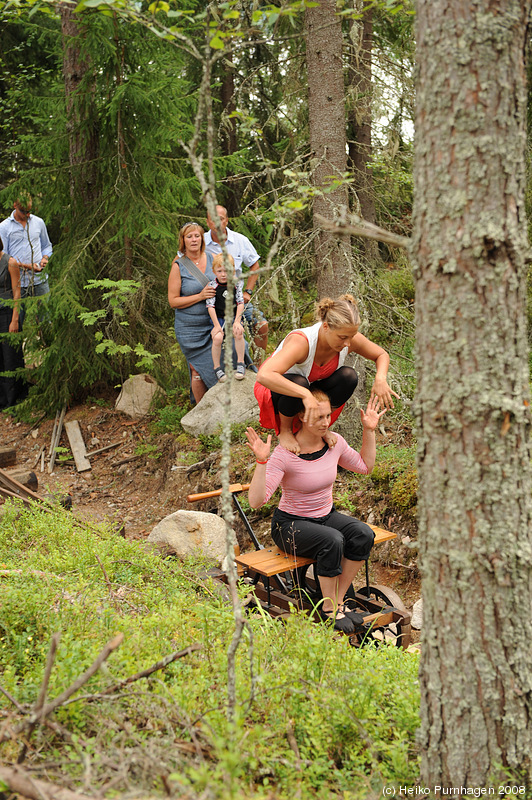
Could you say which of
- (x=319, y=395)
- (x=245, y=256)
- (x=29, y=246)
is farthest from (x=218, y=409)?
(x=29, y=246)

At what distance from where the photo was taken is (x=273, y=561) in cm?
436

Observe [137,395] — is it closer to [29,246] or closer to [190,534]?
[29,246]

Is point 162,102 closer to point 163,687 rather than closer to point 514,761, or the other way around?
point 163,687

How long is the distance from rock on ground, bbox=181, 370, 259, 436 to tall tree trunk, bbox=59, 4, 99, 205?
12.5ft

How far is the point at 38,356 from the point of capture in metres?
9.74

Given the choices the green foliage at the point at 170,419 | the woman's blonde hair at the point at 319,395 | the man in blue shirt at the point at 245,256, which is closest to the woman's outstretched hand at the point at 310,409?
the woman's blonde hair at the point at 319,395

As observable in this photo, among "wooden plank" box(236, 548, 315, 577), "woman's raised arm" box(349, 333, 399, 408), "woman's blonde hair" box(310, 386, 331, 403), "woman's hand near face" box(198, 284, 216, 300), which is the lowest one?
"wooden plank" box(236, 548, 315, 577)

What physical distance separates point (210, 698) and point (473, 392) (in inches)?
61.3

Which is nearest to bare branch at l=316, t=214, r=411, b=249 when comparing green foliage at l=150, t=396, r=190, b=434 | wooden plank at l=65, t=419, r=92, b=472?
green foliage at l=150, t=396, r=190, b=434

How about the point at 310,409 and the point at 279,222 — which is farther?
the point at 279,222

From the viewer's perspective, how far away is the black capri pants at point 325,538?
414cm

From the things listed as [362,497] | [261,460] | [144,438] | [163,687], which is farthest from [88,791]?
[144,438]

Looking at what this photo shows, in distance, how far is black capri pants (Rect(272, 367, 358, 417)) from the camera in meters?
4.48

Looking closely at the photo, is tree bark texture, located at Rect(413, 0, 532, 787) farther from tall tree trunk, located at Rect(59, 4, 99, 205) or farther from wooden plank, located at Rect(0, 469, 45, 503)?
tall tree trunk, located at Rect(59, 4, 99, 205)
